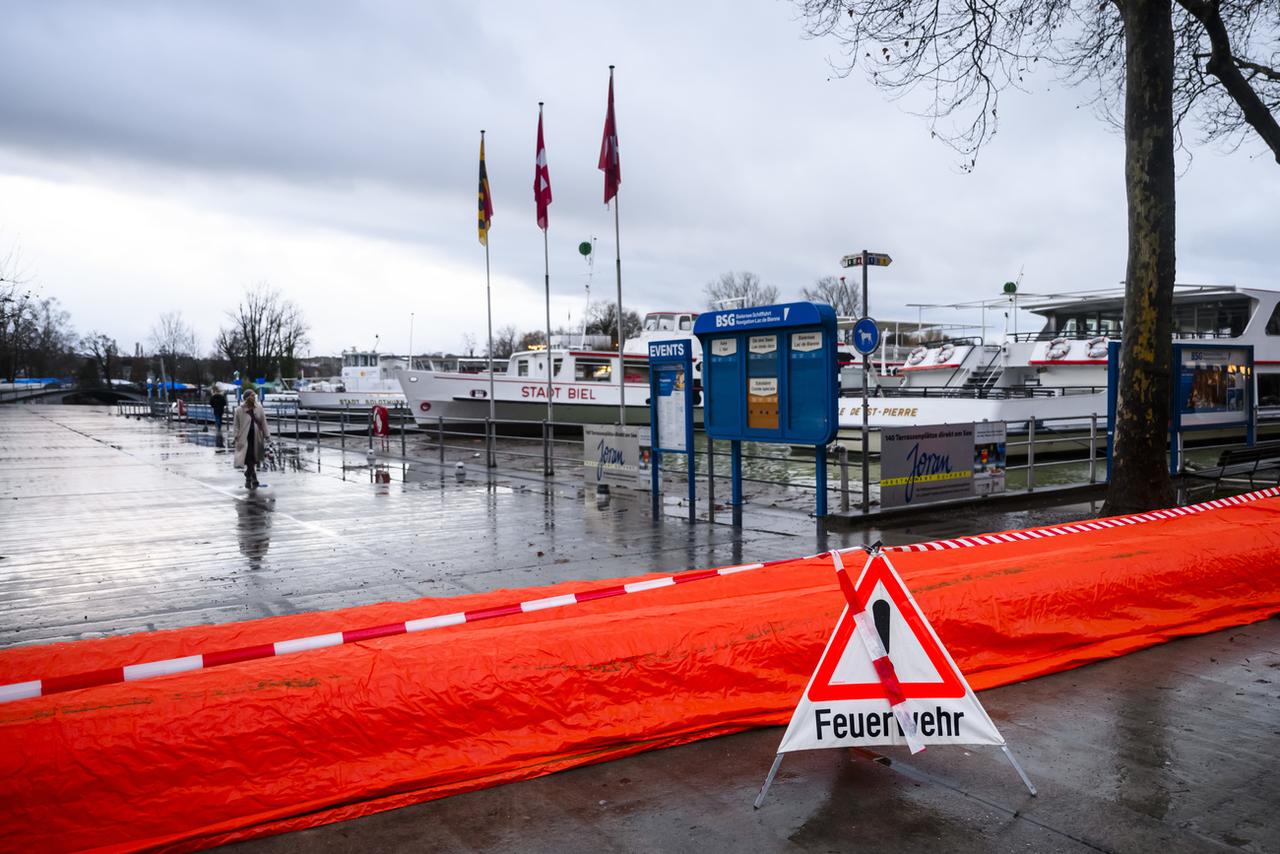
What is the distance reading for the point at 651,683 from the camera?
4.73 m

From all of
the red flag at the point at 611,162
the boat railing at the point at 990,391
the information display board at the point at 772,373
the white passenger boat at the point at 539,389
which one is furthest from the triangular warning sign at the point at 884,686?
the white passenger boat at the point at 539,389

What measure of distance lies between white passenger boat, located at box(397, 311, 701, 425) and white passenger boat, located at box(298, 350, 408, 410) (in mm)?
11540

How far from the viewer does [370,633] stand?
455cm

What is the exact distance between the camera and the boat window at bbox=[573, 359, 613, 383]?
34156 millimetres

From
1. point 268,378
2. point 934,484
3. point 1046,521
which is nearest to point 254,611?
point 934,484

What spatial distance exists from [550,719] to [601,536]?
5.99 metres

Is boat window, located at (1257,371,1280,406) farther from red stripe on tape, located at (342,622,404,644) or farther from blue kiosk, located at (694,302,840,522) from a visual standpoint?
red stripe on tape, located at (342,622,404,644)

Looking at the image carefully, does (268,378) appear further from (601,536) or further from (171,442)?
(601,536)

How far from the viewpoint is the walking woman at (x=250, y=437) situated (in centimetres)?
1512

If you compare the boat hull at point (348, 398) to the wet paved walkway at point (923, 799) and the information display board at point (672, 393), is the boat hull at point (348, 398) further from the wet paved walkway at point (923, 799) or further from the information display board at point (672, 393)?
the wet paved walkway at point (923, 799)

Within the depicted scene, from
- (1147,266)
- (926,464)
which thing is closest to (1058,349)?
(926,464)

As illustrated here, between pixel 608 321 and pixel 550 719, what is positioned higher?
pixel 608 321

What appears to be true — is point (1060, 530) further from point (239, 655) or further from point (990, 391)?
point (990, 391)

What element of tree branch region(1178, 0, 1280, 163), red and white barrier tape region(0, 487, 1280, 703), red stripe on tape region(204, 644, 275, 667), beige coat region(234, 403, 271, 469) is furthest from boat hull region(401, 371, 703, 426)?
red stripe on tape region(204, 644, 275, 667)
